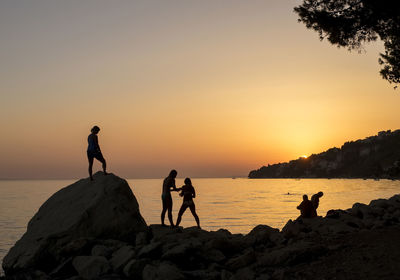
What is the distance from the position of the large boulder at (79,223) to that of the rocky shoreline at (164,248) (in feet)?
0.10

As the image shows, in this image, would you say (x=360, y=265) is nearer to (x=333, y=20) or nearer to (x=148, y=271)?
(x=148, y=271)

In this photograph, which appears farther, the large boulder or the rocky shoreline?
the large boulder

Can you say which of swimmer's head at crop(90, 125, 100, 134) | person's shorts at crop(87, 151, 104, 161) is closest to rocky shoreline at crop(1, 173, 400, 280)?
person's shorts at crop(87, 151, 104, 161)

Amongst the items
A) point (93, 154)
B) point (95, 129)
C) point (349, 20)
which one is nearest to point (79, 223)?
point (93, 154)

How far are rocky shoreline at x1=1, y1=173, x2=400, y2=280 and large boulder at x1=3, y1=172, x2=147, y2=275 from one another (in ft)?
0.10

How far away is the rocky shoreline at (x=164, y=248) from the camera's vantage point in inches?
373

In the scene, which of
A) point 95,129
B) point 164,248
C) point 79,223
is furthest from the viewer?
point 95,129

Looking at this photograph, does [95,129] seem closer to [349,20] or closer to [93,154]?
[93,154]

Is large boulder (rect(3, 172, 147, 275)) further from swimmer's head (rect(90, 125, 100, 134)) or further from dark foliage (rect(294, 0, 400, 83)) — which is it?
dark foliage (rect(294, 0, 400, 83))

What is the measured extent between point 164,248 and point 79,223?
11.0ft

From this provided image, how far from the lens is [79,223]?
1308cm

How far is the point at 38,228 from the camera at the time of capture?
46.0 feet

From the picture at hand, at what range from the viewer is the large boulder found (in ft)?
41.5

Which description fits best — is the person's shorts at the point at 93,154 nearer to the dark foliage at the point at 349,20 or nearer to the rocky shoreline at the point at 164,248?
the rocky shoreline at the point at 164,248
